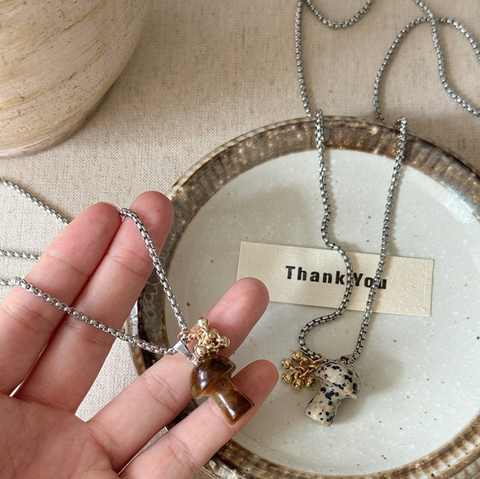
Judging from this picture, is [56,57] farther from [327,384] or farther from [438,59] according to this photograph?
[438,59]

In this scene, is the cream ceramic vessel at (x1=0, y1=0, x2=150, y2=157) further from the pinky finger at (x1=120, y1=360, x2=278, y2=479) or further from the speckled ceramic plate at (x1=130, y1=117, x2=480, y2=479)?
the pinky finger at (x1=120, y1=360, x2=278, y2=479)

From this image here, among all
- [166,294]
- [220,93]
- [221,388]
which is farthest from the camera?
[220,93]

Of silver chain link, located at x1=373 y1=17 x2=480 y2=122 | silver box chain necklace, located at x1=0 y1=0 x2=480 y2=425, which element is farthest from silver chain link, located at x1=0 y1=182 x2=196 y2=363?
silver chain link, located at x1=373 y1=17 x2=480 y2=122

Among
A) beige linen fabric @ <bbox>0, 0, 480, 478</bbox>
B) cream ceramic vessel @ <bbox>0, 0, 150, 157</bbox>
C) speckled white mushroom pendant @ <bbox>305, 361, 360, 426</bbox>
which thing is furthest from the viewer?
beige linen fabric @ <bbox>0, 0, 480, 478</bbox>

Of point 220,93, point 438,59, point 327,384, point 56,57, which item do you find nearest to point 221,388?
point 327,384

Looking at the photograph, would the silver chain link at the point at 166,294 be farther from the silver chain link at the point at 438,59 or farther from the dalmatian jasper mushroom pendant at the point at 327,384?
the silver chain link at the point at 438,59

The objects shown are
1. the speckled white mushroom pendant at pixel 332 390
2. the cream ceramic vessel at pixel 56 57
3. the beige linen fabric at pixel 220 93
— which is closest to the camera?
the cream ceramic vessel at pixel 56 57

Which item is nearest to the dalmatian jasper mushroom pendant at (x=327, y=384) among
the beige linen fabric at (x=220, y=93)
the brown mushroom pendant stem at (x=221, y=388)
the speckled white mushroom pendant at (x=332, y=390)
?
the speckled white mushroom pendant at (x=332, y=390)
